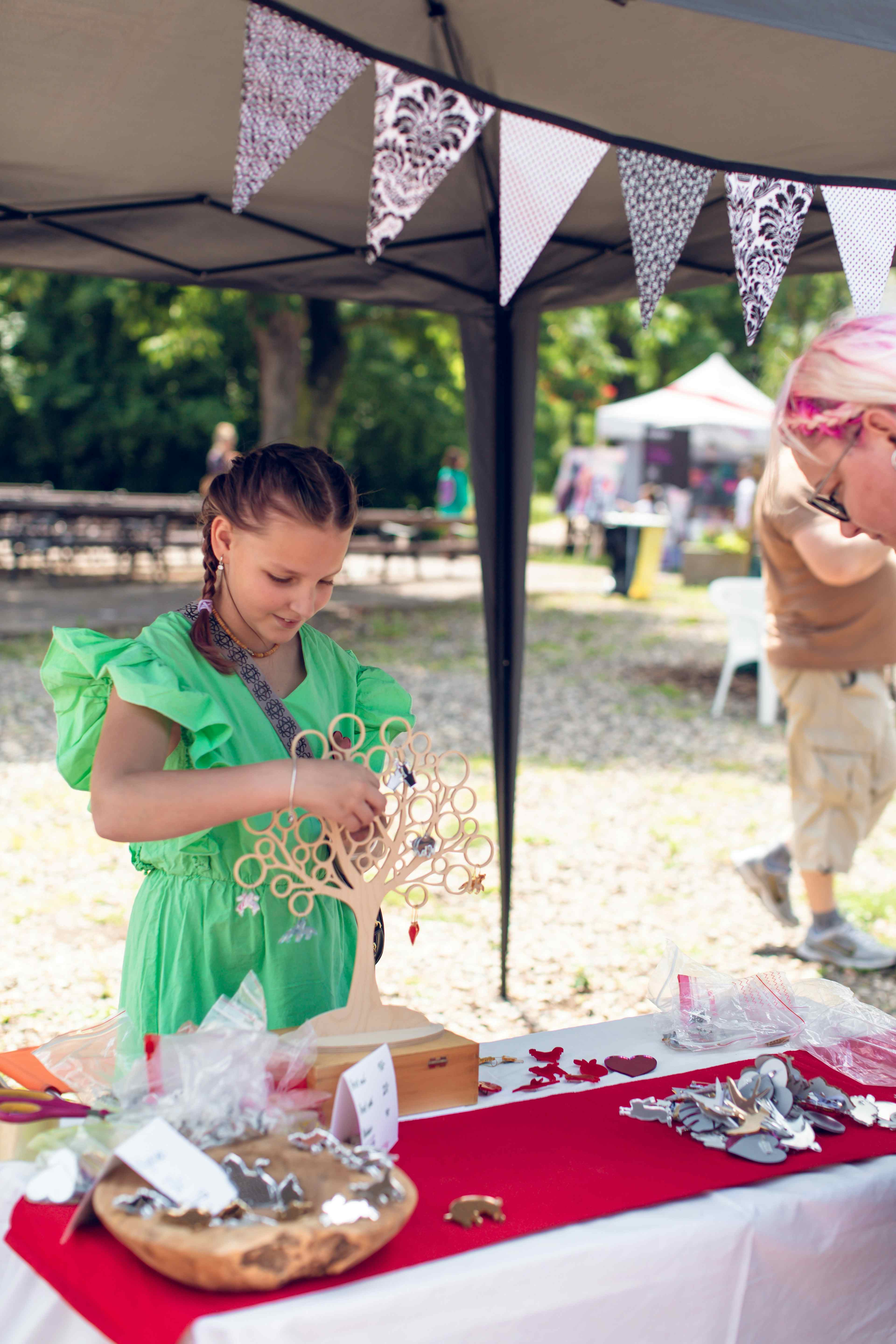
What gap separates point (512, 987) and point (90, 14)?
2885mm

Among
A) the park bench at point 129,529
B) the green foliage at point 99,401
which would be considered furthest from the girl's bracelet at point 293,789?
the green foliage at point 99,401

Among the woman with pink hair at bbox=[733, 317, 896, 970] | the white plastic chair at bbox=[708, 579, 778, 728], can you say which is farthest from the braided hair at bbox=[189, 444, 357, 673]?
the white plastic chair at bbox=[708, 579, 778, 728]

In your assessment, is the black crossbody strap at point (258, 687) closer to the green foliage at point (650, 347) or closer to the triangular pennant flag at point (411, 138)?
the triangular pennant flag at point (411, 138)

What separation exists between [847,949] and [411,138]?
3.09m

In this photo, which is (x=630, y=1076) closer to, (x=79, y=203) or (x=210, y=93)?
(x=210, y=93)

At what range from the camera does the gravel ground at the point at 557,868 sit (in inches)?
141

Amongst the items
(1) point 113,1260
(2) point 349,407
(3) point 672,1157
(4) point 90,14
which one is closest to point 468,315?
(4) point 90,14

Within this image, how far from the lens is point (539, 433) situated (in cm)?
3550

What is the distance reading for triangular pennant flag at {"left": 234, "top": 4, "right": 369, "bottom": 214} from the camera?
1579mm

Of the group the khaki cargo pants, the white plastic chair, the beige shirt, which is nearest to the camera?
the beige shirt

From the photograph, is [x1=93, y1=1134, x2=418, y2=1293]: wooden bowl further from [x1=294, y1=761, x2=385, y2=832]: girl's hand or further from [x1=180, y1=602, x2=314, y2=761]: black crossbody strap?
[x1=180, y1=602, x2=314, y2=761]: black crossbody strap

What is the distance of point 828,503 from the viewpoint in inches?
65.5

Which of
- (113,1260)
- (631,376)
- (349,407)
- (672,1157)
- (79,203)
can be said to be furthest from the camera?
(631,376)

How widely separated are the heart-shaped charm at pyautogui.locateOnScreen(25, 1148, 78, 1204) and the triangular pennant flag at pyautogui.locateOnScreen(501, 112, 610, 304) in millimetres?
1317
